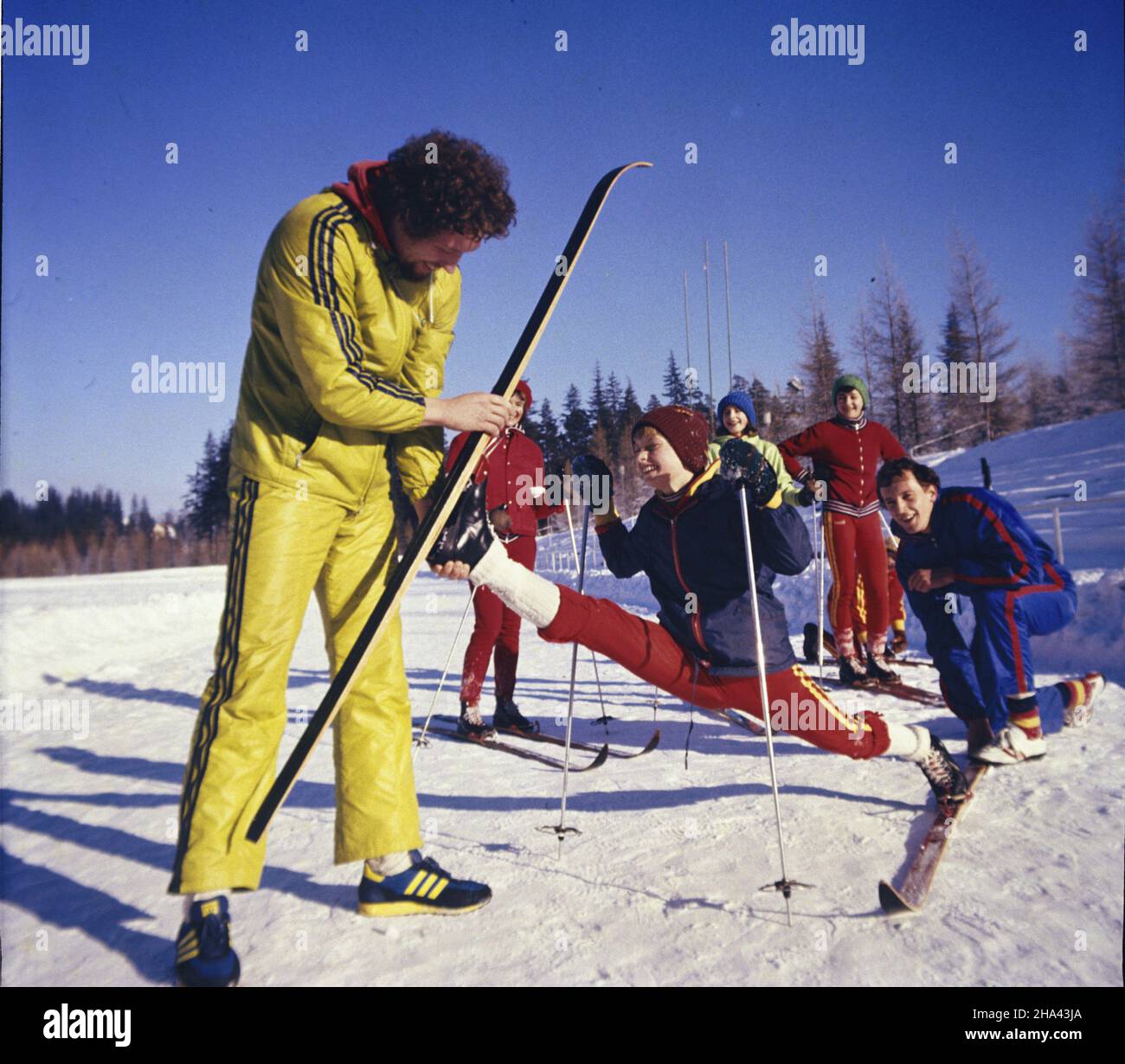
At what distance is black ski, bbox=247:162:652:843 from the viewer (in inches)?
76.2

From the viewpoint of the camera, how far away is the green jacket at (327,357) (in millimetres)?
1859

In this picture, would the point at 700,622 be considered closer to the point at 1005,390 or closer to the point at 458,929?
the point at 458,929

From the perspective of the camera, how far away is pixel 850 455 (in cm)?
541

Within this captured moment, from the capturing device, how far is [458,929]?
2.07 meters

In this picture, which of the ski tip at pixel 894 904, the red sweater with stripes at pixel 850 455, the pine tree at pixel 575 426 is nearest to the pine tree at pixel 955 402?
the pine tree at pixel 575 426

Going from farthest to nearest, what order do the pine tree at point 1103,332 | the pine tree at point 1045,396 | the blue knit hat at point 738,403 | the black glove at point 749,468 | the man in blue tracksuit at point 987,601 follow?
1. the pine tree at point 1045,396
2. the pine tree at point 1103,332
3. the blue knit hat at point 738,403
4. the man in blue tracksuit at point 987,601
5. the black glove at point 749,468

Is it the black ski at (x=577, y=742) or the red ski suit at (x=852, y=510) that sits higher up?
the red ski suit at (x=852, y=510)

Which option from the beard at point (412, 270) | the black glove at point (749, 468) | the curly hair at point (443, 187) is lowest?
the black glove at point (749, 468)

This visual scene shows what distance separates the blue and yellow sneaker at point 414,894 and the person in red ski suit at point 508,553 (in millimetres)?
2146

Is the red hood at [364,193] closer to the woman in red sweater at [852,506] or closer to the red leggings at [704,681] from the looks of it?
the red leggings at [704,681]

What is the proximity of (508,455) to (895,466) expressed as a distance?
2218 mm

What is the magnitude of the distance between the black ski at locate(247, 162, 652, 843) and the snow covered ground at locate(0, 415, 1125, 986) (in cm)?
50

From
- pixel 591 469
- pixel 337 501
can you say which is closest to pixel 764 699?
pixel 591 469
